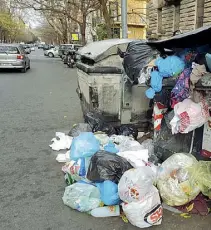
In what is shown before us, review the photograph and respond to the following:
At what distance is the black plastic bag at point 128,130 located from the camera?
4.79 metres

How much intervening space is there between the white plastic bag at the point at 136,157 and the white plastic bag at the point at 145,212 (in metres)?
0.68

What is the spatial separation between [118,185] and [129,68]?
206cm

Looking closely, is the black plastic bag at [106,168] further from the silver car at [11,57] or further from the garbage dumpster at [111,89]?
the silver car at [11,57]

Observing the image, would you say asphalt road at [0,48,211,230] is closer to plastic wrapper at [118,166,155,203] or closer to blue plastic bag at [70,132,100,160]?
plastic wrapper at [118,166,155,203]

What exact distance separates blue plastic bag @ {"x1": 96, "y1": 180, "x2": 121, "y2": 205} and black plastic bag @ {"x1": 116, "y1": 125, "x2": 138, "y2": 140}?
1.92 m

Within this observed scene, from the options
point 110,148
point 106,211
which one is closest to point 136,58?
point 110,148

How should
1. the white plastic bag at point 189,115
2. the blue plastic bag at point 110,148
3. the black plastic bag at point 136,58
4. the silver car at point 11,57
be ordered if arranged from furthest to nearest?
the silver car at point 11,57, the black plastic bag at point 136,58, the blue plastic bag at point 110,148, the white plastic bag at point 189,115

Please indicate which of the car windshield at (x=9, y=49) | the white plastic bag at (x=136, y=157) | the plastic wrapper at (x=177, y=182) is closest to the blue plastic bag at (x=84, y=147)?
the white plastic bag at (x=136, y=157)

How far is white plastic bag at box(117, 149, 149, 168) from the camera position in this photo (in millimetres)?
3381

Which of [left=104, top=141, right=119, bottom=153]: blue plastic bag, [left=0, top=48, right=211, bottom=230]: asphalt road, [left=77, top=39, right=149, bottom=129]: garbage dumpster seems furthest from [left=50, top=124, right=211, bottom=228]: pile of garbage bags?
[left=77, top=39, right=149, bottom=129]: garbage dumpster

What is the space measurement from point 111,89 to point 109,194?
2.23 meters

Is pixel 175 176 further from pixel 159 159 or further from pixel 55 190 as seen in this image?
pixel 55 190

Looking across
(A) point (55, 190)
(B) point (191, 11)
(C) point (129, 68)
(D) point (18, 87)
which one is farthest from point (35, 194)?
(B) point (191, 11)

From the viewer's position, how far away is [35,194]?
3297 millimetres
